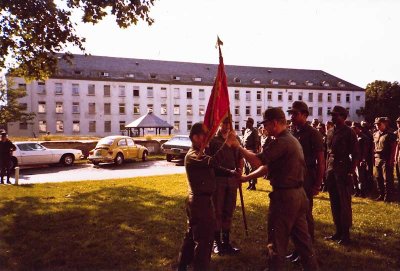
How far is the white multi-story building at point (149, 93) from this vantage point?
186 ft

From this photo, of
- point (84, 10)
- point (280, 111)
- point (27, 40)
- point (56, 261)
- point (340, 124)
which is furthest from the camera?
point (27, 40)

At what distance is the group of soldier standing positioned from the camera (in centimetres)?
402

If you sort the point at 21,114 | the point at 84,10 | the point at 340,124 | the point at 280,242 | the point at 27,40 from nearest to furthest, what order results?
the point at 280,242 → the point at 340,124 → the point at 84,10 → the point at 27,40 → the point at 21,114

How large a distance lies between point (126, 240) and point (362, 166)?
24.6 feet

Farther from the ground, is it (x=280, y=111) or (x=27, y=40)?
(x=27, y=40)

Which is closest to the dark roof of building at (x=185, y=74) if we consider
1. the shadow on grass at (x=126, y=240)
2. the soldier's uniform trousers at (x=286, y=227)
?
the shadow on grass at (x=126, y=240)

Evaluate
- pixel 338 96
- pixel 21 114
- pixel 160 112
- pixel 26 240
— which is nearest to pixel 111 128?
pixel 160 112

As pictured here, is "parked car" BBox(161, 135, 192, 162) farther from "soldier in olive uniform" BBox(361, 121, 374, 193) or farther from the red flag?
the red flag

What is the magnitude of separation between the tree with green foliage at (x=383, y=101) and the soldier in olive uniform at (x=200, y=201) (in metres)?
72.0

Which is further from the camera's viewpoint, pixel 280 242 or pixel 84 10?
pixel 84 10

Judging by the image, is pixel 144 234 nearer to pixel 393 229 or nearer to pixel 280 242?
pixel 280 242

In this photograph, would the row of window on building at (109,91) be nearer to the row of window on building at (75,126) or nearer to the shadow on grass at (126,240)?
the row of window on building at (75,126)

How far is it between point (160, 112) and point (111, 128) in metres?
9.13

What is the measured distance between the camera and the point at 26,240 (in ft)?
20.6
